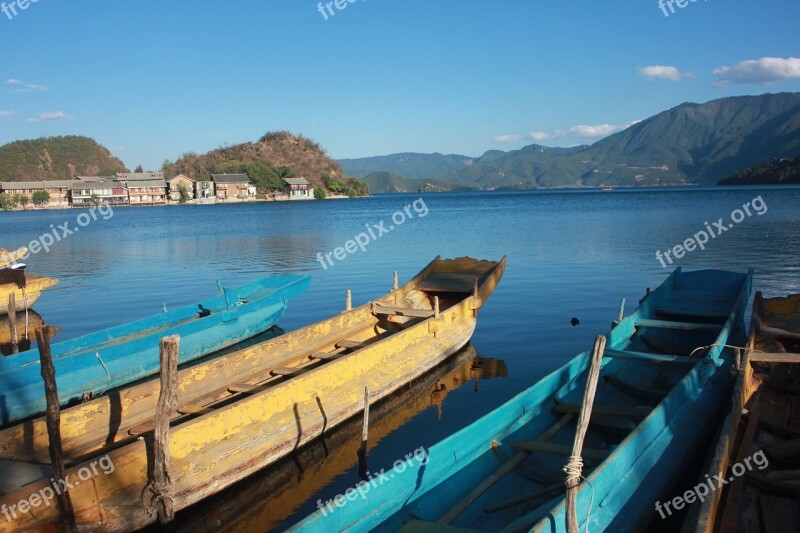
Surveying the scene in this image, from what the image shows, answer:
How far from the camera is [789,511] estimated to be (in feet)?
20.4

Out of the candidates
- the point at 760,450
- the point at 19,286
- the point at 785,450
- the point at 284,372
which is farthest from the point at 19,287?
the point at 785,450

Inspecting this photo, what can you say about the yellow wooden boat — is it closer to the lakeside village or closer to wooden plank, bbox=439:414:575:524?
wooden plank, bbox=439:414:575:524

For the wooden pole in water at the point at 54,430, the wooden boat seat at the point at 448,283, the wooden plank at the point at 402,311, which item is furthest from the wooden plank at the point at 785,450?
the wooden boat seat at the point at 448,283

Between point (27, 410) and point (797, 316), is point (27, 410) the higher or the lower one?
the lower one

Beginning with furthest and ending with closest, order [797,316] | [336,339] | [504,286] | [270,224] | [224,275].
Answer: [270,224] → [224,275] → [504,286] → [336,339] → [797,316]

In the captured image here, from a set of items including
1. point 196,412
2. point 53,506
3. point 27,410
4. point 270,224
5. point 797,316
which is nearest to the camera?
point 53,506

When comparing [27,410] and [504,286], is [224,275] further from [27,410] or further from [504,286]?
[27,410]

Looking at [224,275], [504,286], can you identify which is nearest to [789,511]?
[504,286]

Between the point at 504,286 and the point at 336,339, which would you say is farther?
the point at 504,286

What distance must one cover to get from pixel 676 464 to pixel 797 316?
6.56 m

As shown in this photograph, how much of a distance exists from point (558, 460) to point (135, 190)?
134231 mm

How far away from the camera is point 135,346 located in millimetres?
12602

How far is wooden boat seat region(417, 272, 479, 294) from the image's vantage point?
16.7 meters

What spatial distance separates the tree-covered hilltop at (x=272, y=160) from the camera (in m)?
147
